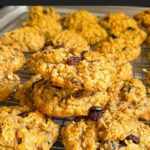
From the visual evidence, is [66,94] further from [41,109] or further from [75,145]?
[75,145]

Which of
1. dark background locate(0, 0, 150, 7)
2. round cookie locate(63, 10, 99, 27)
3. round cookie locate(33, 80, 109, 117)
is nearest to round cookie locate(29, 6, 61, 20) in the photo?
round cookie locate(63, 10, 99, 27)

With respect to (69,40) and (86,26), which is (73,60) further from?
(86,26)

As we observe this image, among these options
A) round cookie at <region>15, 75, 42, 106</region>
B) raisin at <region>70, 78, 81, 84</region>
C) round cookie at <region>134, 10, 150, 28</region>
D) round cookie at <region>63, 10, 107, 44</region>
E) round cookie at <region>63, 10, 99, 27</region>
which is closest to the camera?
raisin at <region>70, 78, 81, 84</region>

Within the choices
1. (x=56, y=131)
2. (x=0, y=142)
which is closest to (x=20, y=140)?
(x=0, y=142)

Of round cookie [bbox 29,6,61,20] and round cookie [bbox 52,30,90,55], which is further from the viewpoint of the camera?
round cookie [bbox 29,6,61,20]

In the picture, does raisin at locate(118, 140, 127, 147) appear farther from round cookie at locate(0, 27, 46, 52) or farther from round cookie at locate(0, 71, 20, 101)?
round cookie at locate(0, 27, 46, 52)

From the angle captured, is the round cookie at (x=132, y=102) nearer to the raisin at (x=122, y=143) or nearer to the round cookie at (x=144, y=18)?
the raisin at (x=122, y=143)

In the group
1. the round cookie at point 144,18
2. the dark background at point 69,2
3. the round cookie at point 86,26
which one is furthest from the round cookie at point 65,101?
the round cookie at point 144,18
